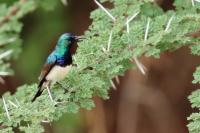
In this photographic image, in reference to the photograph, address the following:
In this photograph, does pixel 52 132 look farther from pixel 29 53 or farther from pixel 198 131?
pixel 198 131

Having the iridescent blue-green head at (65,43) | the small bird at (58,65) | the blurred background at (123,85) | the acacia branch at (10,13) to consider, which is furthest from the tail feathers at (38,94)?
the blurred background at (123,85)

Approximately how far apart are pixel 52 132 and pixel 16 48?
4.54 feet

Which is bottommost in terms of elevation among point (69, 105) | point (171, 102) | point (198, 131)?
point (171, 102)

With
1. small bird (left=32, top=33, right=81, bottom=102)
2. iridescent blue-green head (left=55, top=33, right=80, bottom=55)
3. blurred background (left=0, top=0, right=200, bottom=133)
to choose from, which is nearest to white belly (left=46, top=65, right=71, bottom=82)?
small bird (left=32, top=33, right=81, bottom=102)

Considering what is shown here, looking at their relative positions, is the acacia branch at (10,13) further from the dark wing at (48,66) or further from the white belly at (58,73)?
the white belly at (58,73)

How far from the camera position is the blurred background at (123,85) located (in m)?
5.65

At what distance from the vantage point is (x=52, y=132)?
5.51 metres

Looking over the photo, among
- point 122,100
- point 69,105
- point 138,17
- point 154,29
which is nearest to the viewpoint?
point 69,105

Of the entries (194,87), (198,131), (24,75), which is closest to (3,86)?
(24,75)

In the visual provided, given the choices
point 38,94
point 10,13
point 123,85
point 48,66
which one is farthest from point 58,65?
point 123,85

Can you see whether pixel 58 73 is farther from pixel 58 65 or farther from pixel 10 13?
pixel 10 13

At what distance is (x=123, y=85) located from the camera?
5926mm

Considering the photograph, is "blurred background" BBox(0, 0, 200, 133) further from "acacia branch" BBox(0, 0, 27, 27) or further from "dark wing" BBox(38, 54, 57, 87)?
"dark wing" BBox(38, 54, 57, 87)

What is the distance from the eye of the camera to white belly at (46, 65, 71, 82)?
9.48 ft
